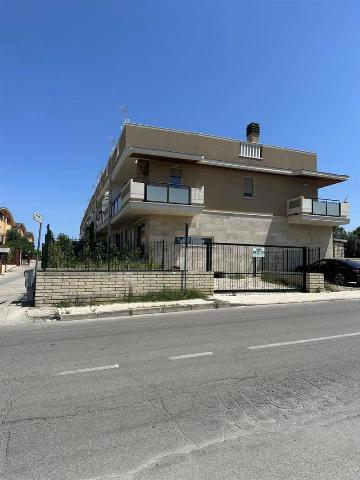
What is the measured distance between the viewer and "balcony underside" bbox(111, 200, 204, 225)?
2333 cm

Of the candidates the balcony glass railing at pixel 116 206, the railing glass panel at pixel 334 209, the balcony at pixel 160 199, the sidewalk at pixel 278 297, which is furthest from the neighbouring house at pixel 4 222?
the sidewalk at pixel 278 297

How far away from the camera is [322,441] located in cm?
379

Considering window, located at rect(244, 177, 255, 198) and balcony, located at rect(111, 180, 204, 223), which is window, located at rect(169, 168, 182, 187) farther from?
window, located at rect(244, 177, 255, 198)

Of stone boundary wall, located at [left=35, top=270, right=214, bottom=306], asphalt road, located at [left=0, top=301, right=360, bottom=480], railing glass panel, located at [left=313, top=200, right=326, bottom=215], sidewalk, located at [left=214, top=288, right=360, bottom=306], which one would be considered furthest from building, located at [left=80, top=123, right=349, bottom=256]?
asphalt road, located at [left=0, top=301, right=360, bottom=480]

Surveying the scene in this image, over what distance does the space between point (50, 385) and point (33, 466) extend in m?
2.03

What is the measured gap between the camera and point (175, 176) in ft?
86.9

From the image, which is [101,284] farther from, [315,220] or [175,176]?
[315,220]

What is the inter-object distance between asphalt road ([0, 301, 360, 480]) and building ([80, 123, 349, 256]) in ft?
54.4

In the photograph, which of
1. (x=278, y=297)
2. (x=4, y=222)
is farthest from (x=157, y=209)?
(x=4, y=222)

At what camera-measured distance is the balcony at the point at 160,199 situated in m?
23.3

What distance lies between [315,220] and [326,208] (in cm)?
122

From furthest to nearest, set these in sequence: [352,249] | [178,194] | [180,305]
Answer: [352,249] < [178,194] < [180,305]

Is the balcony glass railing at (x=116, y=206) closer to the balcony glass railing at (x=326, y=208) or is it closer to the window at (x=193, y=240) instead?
the window at (x=193, y=240)

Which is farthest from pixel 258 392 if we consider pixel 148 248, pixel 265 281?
pixel 148 248
